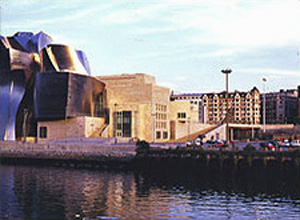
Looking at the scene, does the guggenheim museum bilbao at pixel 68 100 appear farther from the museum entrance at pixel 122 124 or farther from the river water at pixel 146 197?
the river water at pixel 146 197

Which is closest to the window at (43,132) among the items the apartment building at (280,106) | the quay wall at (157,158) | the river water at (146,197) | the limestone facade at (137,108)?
the limestone facade at (137,108)

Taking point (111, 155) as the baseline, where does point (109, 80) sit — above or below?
above

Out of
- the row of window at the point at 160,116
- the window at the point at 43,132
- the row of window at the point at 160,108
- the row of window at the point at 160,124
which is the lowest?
the window at the point at 43,132

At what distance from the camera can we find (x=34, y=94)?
284 ft

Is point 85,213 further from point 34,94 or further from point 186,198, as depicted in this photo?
point 34,94

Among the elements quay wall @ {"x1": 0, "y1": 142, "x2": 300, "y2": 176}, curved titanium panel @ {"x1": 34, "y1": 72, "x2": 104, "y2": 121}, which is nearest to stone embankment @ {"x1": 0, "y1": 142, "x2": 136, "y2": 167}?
quay wall @ {"x1": 0, "y1": 142, "x2": 300, "y2": 176}

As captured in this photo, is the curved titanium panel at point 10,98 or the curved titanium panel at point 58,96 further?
the curved titanium panel at point 10,98

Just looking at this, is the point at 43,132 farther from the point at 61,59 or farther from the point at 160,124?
the point at 160,124

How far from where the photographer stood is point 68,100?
84438 millimetres

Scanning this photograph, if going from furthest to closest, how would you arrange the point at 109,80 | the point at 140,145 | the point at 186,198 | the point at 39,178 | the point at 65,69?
the point at 109,80 < the point at 65,69 < the point at 140,145 < the point at 39,178 < the point at 186,198

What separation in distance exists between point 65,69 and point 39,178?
158 ft

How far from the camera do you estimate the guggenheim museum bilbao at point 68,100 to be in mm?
85375

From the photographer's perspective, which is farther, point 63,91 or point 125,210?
point 63,91

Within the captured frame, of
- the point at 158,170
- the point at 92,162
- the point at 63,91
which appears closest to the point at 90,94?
the point at 63,91
